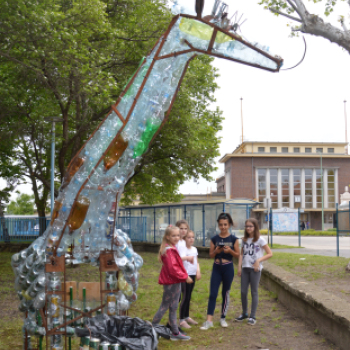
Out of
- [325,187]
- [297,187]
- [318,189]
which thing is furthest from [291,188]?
[325,187]

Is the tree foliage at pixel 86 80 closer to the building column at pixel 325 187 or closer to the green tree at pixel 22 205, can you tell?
the building column at pixel 325 187

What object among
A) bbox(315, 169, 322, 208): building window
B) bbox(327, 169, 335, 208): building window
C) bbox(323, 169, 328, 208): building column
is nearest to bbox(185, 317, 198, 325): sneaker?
bbox(315, 169, 322, 208): building window

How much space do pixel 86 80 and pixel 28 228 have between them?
55.1 feet

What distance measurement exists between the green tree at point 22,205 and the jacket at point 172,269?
69659 mm

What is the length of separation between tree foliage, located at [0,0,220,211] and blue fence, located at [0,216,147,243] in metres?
2.95

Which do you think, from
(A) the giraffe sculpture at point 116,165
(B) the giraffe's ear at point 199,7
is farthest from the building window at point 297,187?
(B) the giraffe's ear at point 199,7

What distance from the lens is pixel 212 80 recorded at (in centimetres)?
1864

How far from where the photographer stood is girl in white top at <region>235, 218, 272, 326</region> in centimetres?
663

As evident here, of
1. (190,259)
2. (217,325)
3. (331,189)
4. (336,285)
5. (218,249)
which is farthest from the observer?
(331,189)

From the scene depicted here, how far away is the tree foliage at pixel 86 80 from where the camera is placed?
32.2 ft

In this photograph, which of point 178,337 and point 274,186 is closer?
point 178,337

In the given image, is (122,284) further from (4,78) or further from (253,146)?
(253,146)

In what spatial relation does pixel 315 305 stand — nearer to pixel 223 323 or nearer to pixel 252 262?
pixel 252 262

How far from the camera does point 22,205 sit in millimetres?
75312
